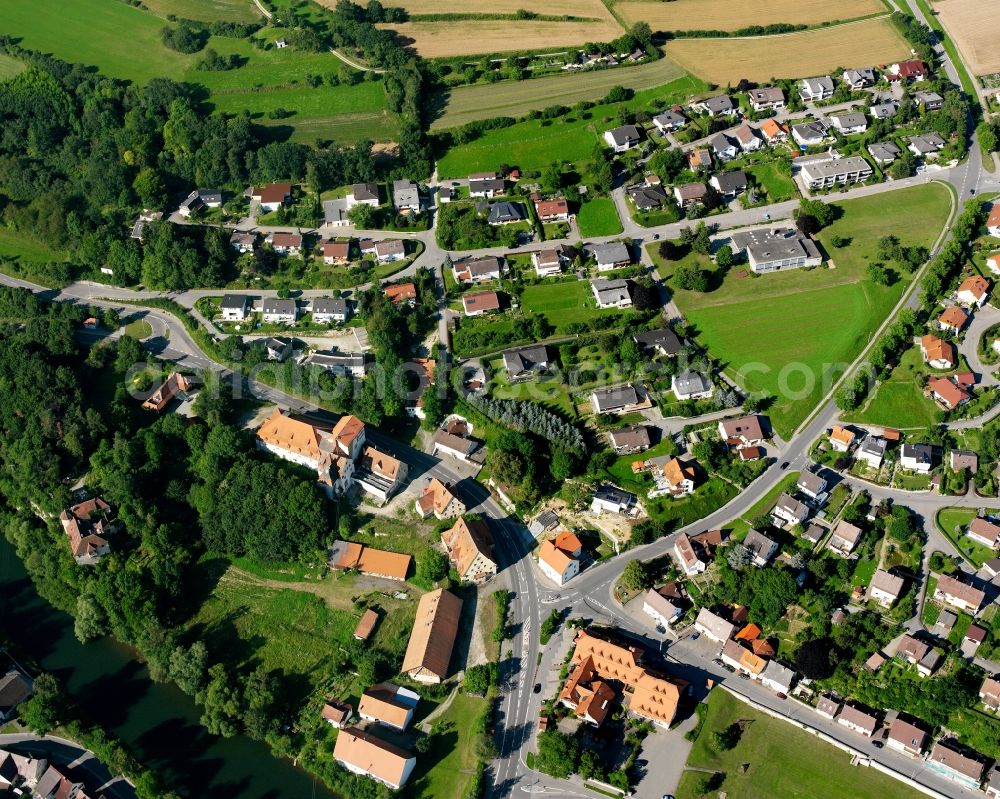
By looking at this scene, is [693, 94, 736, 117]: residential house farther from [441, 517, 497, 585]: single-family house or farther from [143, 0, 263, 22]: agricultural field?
[143, 0, 263, 22]: agricultural field

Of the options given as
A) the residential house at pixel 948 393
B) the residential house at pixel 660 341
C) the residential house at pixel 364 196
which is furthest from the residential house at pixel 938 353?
the residential house at pixel 364 196

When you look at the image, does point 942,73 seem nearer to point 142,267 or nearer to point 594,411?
point 594,411

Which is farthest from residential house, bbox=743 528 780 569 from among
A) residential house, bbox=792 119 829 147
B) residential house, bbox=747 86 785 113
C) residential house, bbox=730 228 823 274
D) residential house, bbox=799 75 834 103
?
residential house, bbox=799 75 834 103

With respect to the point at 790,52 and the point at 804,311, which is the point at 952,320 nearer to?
the point at 804,311

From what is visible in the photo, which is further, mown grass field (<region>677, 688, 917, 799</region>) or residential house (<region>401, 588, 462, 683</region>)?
residential house (<region>401, 588, 462, 683</region>)

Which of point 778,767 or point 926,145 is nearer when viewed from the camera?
point 778,767

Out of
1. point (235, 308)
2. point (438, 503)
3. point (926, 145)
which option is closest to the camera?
point (438, 503)

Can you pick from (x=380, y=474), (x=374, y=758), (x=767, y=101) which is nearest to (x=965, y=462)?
(x=380, y=474)

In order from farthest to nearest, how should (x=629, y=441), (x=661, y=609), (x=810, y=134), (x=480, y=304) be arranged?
(x=810, y=134) < (x=480, y=304) < (x=629, y=441) < (x=661, y=609)
